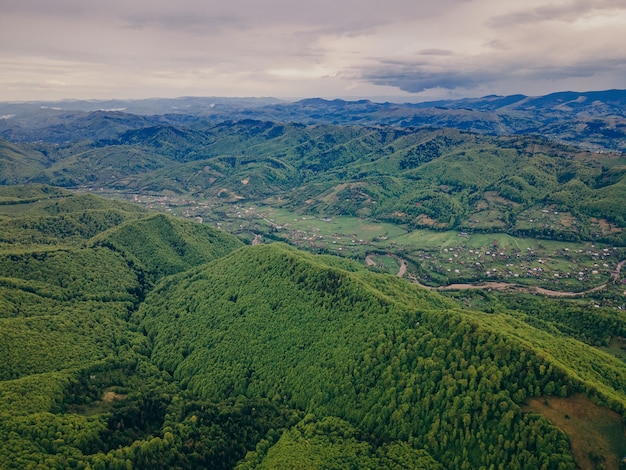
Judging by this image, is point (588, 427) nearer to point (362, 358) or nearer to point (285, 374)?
point (362, 358)

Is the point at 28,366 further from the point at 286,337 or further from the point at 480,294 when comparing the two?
the point at 480,294

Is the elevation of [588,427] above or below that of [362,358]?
above

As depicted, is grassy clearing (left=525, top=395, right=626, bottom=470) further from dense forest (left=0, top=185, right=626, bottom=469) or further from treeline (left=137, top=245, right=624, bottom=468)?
treeline (left=137, top=245, right=624, bottom=468)

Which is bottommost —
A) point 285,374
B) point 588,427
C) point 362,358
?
point 285,374

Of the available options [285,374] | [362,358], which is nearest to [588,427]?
[362,358]

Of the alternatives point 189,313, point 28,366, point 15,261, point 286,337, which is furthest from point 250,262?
point 15,261

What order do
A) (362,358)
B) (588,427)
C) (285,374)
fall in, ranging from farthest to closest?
(285,374), (362,358), (588,427)
